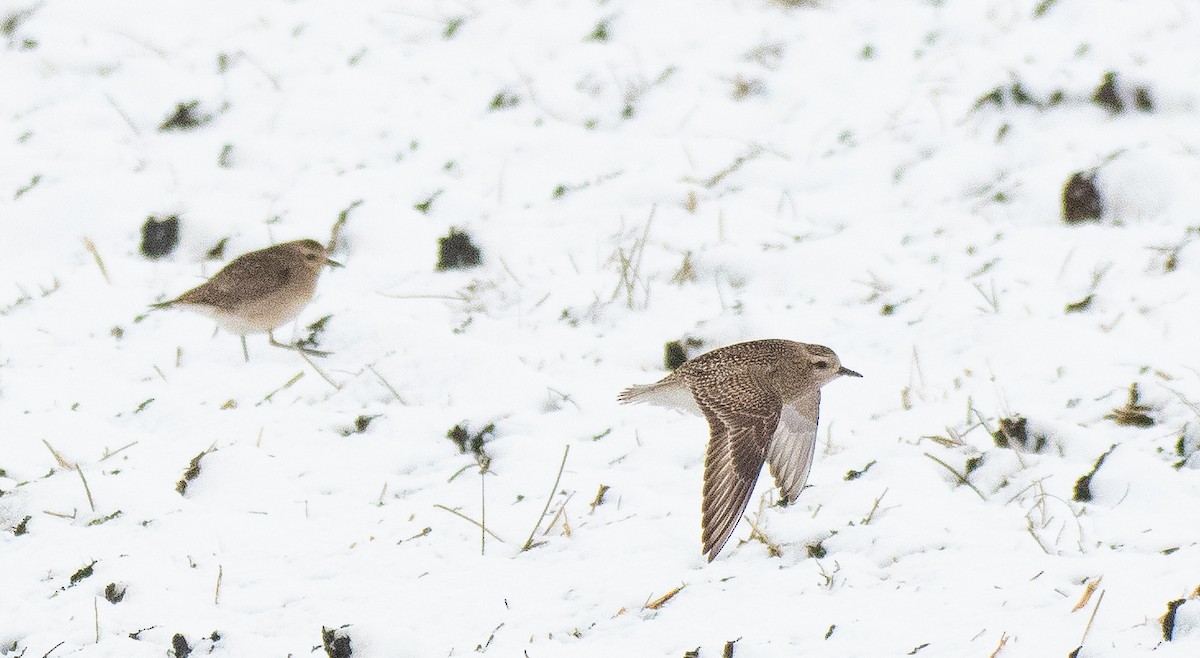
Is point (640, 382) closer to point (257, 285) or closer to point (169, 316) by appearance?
point (257, 285)

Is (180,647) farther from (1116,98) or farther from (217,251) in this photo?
(1116,98)

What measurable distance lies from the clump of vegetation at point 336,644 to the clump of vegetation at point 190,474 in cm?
101

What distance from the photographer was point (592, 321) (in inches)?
208

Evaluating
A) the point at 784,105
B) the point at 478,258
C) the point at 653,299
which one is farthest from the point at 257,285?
the point at 784,105

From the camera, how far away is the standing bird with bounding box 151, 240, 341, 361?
5.00 metres

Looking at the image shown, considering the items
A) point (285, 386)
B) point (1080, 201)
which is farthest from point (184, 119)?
point (1080, 201)

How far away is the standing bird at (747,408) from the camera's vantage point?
11.7 ft

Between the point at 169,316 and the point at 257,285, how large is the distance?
614 mm

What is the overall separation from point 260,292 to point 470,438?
1.12 m

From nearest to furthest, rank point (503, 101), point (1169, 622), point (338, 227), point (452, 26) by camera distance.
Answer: point (1169, 622) < point (338, 227) < point (503, 101) < point (452, 26)

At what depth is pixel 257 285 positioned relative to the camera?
16.4 ft

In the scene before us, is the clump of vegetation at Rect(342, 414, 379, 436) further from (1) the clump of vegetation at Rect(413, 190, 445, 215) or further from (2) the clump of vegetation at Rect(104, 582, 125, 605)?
(1) the clump of vegetation at Rect(413, 190, 445, 215)

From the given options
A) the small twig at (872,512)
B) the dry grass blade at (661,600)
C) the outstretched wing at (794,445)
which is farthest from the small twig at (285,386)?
the small twig at (872,512)

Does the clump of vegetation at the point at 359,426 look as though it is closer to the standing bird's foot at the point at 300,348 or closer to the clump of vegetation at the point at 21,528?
the standing bird's foot at the point at 300,348
